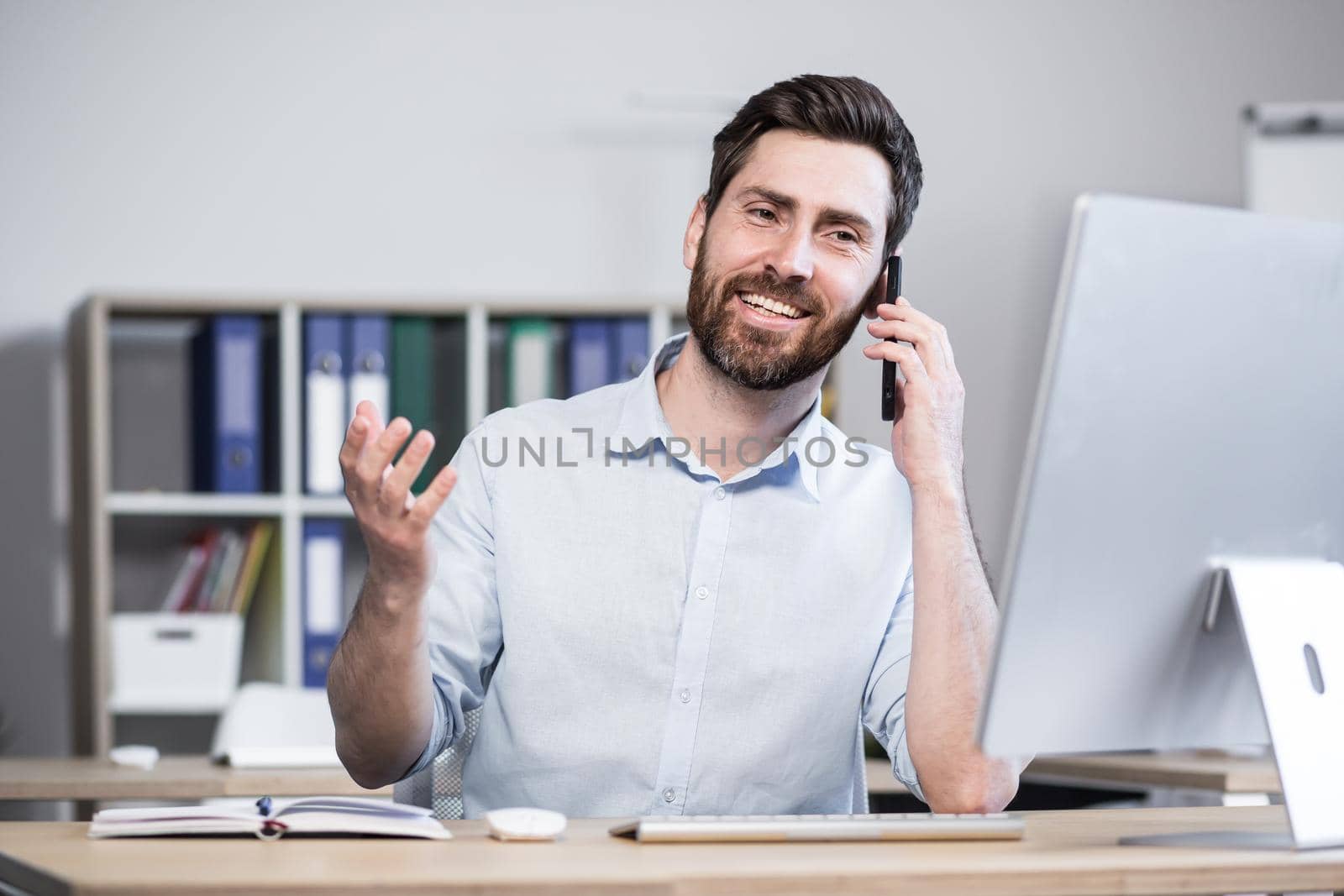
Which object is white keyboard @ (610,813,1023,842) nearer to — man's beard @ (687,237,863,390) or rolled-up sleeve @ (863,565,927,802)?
rolled-up sleeve @ (863,565,927,802)

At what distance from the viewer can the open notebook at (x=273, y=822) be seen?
1.03 meters

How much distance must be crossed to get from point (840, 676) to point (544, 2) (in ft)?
7.53

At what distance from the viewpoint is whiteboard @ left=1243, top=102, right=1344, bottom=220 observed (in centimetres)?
302

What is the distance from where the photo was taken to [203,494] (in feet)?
9.48

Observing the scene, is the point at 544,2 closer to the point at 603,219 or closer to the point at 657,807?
the point at 603,219

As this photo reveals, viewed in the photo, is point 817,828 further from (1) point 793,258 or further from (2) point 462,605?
(1) point 793,258

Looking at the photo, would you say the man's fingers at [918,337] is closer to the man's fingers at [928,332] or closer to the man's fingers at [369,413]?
Answer: the man's fingers at [928,332]

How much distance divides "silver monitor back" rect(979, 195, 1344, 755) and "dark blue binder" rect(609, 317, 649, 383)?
2049mm

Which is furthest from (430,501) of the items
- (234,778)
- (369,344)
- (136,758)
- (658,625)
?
(369,344)

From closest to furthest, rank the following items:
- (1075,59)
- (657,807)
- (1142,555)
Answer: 1. (1142,555)
2. (657,807)
3. (1075,59)

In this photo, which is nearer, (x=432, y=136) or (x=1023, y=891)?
(x=1023, y=891)

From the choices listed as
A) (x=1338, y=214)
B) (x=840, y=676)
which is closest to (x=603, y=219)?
(x=1338, y=214)

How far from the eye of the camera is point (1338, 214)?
9.79ft

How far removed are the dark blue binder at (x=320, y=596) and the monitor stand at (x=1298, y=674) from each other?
214cm
